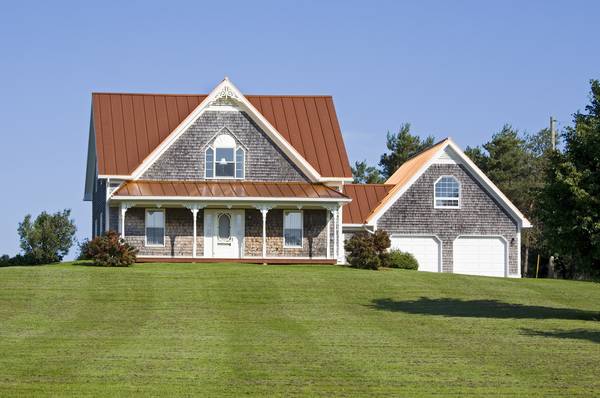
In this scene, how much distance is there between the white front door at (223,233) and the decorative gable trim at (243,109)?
3.07 metres

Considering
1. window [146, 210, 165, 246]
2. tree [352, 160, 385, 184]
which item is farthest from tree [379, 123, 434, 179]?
window [146, 210, 165, 246]

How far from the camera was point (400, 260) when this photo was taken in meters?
45.1

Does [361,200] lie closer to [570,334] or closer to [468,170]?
[468,170]

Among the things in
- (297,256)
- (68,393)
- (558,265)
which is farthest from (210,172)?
(68,393)

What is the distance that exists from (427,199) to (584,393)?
31.9 metres

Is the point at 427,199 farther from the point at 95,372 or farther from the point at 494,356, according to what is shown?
the point at 95,372

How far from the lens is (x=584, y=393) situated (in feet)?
54.4

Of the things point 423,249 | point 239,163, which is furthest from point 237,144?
point 423,249

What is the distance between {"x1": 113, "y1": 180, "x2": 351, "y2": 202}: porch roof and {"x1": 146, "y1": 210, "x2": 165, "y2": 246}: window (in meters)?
1.27

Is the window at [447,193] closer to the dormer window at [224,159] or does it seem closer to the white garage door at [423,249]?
the white garage door at [423,249]

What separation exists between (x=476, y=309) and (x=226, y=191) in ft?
50.0

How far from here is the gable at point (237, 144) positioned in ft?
148

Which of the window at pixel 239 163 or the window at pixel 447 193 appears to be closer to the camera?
the window at pixel 239 163

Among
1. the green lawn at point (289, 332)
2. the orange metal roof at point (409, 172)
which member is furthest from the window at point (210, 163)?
the orange metal roof at point (409, 172)
